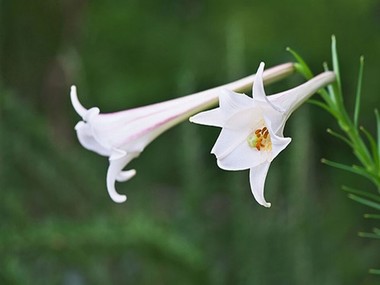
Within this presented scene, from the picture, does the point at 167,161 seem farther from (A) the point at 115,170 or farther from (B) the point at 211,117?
(B) the point at 211,117

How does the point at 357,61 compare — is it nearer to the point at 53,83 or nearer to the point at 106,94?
the point at 106,94

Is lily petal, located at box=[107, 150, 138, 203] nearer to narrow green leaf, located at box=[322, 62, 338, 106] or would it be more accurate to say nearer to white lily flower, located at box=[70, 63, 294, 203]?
white lily flower, located at box=[70, 63, 294, 203]

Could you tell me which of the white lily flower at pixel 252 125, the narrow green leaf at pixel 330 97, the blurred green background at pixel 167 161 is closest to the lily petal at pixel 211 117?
the white lily flower at pixel 252 125

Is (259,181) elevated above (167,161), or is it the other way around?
(167,161)

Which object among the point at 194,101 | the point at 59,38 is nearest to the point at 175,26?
the point at 59,38

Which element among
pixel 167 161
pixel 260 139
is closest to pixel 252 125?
pixel 260 139

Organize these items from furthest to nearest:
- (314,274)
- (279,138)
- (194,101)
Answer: (314,274) → (194,101) → (279,138)
